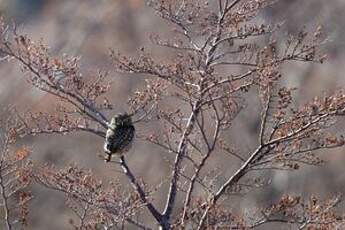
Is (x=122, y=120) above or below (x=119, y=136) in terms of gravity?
above

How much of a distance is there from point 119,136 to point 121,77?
19.0 meters

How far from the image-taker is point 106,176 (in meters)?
24.8

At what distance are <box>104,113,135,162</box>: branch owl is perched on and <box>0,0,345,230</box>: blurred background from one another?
35.8ft

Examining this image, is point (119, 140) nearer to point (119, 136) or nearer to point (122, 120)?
point (119, 136)

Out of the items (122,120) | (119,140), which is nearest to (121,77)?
(122,120)

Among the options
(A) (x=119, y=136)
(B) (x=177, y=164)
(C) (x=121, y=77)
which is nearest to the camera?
(B) (x=177, y=164)

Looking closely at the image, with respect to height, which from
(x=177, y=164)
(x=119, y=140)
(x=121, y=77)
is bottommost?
(x=177, y=164)

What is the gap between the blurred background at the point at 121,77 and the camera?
78.3 feet

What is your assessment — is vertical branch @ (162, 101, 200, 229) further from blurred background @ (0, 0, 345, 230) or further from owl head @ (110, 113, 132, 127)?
blurred background @ (0, 0, 345, 230)

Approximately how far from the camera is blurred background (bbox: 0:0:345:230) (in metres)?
23.9

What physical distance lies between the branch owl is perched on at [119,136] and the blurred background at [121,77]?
10924mm

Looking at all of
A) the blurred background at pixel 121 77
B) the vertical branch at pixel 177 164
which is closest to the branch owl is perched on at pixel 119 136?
the vertical branch at pixel 177 164

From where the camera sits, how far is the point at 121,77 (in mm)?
28625

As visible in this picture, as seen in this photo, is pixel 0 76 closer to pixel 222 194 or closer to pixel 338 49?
pixel 338 49
